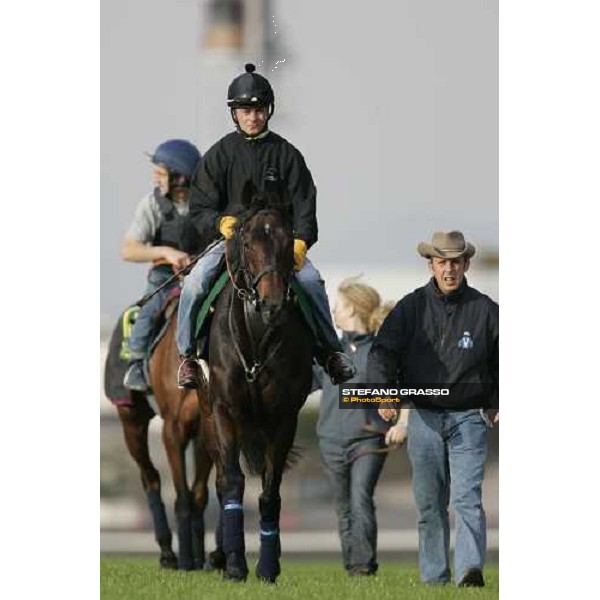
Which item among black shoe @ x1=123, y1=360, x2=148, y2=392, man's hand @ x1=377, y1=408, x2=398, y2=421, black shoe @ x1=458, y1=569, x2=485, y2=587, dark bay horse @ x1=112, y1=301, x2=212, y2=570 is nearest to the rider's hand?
dark bay horse @ x1=112, y1=301, x2=212, y2=570

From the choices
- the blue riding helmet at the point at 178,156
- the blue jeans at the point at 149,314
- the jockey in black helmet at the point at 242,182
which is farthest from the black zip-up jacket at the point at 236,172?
the blue jeans at the point at 149,314

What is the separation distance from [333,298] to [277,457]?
2096 mm

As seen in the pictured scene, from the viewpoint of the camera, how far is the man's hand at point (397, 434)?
1880cm

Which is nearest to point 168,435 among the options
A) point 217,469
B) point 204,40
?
point 217,469

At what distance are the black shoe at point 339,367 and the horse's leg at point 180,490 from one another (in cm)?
179

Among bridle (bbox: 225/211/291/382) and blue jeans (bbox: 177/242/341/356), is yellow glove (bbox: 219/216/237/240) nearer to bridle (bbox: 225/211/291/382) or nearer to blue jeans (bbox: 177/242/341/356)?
bridle (bbox: 225/211/291/382)

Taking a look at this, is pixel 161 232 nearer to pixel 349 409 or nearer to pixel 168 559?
pixel 349 409

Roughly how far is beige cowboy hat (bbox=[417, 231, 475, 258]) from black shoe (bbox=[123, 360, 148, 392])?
262cm

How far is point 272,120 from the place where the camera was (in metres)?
19.3

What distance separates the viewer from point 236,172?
1833 centimetres

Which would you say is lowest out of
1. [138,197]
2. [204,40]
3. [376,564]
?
[376,564]

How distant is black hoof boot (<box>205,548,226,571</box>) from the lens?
19.2 meters
